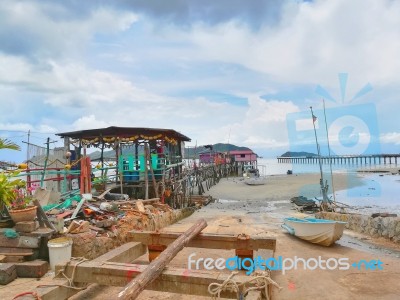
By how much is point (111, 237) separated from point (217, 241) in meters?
3.46

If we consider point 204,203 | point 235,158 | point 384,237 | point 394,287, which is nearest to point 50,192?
point 394,287

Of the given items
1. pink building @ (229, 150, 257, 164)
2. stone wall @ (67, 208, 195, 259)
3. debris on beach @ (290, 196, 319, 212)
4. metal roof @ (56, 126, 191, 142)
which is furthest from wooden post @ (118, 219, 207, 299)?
pink building @ (229, 150, 257, 164)

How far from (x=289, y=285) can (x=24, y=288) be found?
4.66m

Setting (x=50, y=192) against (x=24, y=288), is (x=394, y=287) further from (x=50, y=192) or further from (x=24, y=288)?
(x=50, y=192)

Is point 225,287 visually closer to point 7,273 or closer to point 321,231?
point 7,273

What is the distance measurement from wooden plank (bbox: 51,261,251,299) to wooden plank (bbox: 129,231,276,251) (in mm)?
1723

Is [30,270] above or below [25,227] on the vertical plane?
below

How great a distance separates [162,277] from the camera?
A: 3.48 m

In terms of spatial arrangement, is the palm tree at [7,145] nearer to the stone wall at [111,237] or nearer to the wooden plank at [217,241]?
the stone wall at [111,237]

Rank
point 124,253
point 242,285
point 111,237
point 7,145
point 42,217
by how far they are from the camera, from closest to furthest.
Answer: point 242,285 → point 124,253 → point 7,145 → point 42,217 → point 111,237

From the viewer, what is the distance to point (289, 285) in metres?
5.63

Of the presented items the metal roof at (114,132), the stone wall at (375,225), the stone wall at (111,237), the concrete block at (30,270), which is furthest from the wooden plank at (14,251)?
the stone wall at (375,225)

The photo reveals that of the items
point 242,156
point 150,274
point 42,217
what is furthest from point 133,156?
point 242,156

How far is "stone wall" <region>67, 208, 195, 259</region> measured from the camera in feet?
21.5
